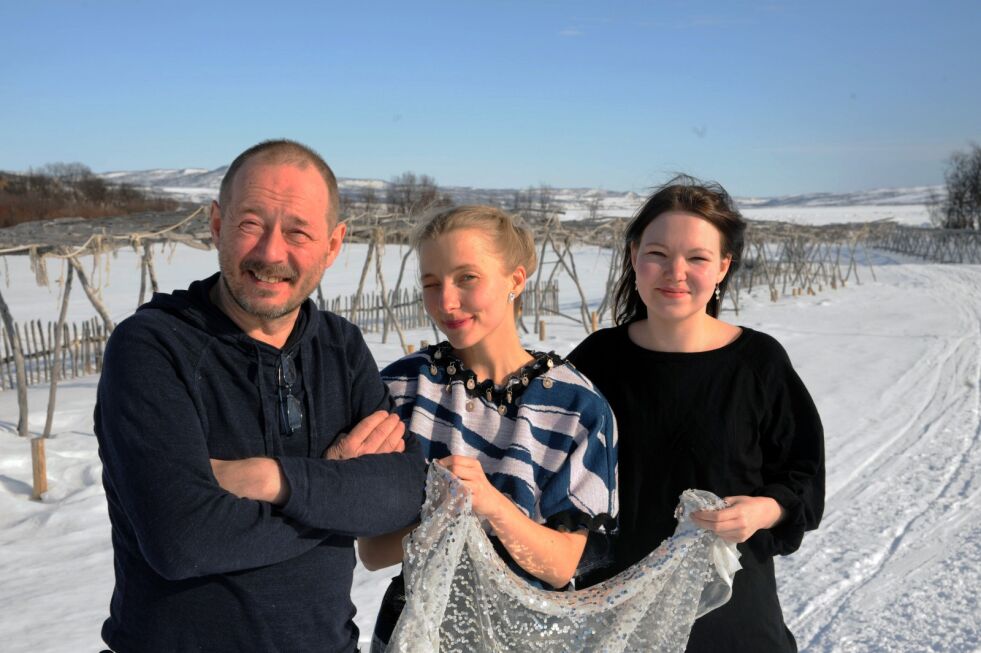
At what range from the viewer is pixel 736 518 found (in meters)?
1.94

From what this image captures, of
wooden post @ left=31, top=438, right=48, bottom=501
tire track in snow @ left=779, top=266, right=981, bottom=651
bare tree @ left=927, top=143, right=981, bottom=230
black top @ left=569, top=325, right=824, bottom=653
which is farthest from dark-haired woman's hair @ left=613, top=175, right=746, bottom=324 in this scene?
bare tree @ left=927, top=143, right=981, bottom=230

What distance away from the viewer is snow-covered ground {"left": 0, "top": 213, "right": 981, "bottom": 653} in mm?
4133

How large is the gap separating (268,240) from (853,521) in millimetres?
4987

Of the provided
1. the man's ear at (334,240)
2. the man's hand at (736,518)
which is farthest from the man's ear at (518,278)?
the man's hand at (736,518)

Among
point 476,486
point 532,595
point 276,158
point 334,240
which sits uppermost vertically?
point 276,158

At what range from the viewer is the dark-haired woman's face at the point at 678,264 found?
7.20ft

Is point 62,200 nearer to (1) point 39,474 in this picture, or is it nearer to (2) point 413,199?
(2) point 413,199

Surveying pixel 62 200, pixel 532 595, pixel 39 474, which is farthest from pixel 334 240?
pixel 62 200

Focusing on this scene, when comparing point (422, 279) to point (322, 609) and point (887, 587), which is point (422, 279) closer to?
point (322, 609)

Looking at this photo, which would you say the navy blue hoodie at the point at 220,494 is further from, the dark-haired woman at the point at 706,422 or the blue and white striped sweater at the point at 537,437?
the dark-haired woman at the point at 706,422

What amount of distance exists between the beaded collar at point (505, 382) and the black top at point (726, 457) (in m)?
0.32

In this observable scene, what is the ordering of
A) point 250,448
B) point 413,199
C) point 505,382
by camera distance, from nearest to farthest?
point 250,448
point 505,382
point 413,199

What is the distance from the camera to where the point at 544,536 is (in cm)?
180

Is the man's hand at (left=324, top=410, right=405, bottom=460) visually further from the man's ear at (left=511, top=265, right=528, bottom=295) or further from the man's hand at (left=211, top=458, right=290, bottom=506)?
the man's ear at (left=511, top=265, right=528, bottom=295)
